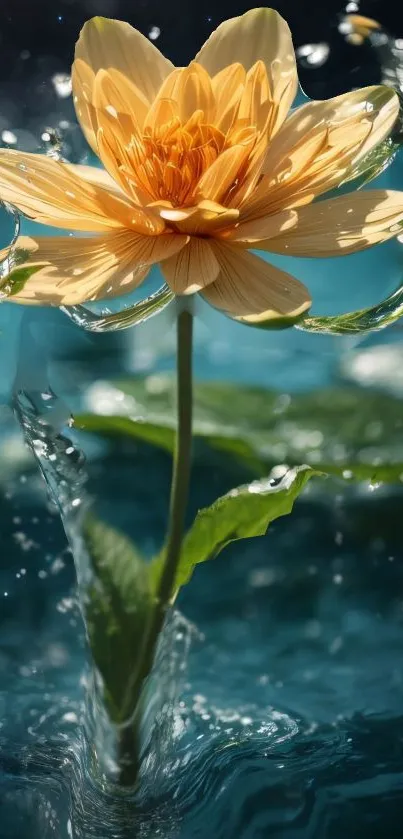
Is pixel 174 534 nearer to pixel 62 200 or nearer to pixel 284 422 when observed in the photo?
pixel 62 200

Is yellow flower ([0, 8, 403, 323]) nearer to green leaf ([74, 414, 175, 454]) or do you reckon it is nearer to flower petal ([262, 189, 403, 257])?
flower petal ([262, 189, 403, 257])

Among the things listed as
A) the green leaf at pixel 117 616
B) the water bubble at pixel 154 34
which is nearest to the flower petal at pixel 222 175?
the green leaf at pixel 117 616

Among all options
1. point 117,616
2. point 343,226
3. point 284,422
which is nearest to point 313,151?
point 343,226

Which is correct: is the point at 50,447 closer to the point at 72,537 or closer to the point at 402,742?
the point at 72,537

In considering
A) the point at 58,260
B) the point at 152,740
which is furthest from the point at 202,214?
the point at 152,740

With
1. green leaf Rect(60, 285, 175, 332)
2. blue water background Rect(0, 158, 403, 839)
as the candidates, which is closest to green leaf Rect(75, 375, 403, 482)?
blue water background Rect(0, 158, 403, 839)

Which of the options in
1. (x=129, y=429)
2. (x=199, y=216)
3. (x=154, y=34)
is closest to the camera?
(x=199, y=216)
